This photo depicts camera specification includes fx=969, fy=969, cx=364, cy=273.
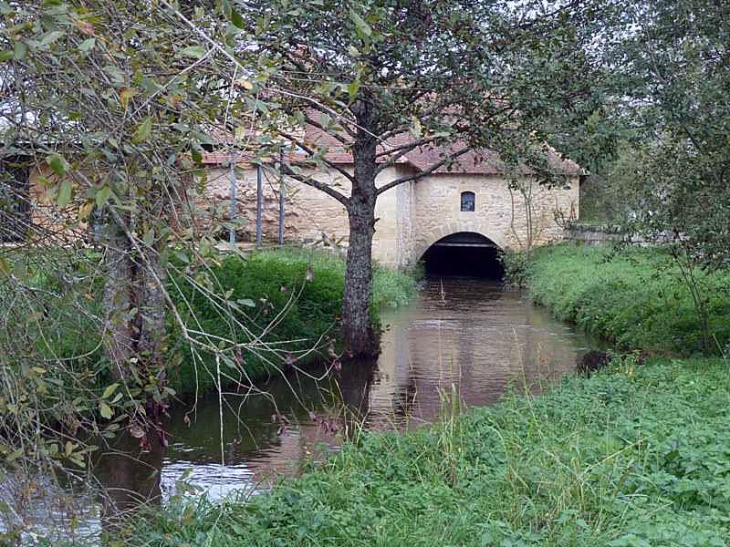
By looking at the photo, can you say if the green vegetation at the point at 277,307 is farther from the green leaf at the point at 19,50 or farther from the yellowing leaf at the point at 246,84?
the green leaf at the point at 19,50

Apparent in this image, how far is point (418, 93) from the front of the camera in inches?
491

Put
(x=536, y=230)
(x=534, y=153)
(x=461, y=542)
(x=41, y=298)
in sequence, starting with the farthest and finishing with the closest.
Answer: (x=536, y=230) → (x=534, y=153) → (x=461, y=542) → (x=41, y=298)

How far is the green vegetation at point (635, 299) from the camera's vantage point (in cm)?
1213

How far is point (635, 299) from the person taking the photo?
15766 mm

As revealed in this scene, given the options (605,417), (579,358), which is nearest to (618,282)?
(579,358)

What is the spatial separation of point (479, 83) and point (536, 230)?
62.2 feet

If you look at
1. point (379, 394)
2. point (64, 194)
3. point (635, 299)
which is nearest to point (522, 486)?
point (64, 194)

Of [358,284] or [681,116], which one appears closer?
[681,116]

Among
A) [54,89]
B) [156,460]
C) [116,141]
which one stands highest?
[54,89]

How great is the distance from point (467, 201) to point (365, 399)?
62.2 ft

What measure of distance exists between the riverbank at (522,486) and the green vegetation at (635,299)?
4.09m

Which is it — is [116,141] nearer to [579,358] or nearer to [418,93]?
[418,93]

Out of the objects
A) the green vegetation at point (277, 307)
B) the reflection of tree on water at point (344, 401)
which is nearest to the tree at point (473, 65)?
the green vegetation at point (277, 307)

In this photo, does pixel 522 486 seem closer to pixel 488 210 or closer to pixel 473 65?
pixel 473 65
